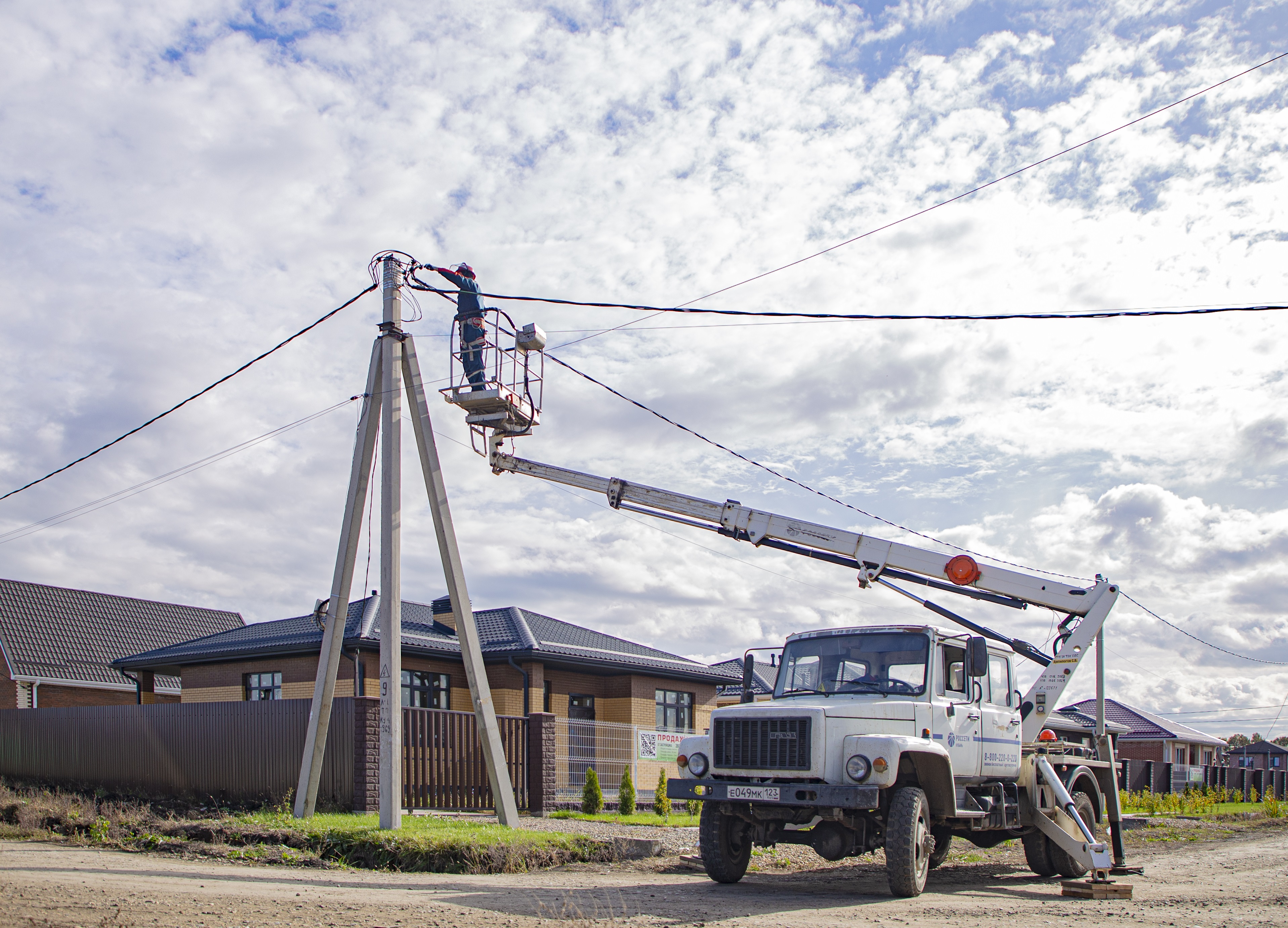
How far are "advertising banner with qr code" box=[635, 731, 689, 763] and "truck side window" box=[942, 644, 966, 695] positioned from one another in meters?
12.0

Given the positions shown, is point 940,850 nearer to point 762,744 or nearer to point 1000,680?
point 1000,680

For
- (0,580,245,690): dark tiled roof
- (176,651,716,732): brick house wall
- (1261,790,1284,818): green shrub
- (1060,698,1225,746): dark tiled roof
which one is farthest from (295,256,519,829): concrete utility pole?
(1060,698,1225,746): dark tiled roof

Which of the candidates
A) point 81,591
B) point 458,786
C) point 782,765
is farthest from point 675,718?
point 81,591

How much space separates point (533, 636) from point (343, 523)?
393 inches

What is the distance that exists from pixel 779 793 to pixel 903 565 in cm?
461

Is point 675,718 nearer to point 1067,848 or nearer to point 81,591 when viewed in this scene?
point 1067,848

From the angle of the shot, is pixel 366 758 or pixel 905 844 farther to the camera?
pixel 366 758

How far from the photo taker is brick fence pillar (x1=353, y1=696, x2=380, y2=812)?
14961mm

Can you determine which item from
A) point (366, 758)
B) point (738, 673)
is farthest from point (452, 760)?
point (738, 673)

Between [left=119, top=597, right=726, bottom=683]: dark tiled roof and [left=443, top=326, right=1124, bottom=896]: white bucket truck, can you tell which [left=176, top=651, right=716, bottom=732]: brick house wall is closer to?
[left=119, top=597, right=726, bottom=683]: dark tiled roof

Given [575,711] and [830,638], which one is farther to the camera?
[575,711]

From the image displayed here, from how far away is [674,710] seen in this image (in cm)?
2623

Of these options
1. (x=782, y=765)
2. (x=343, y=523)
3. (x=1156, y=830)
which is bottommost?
(x=1156, y=830)

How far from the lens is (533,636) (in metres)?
23.3
